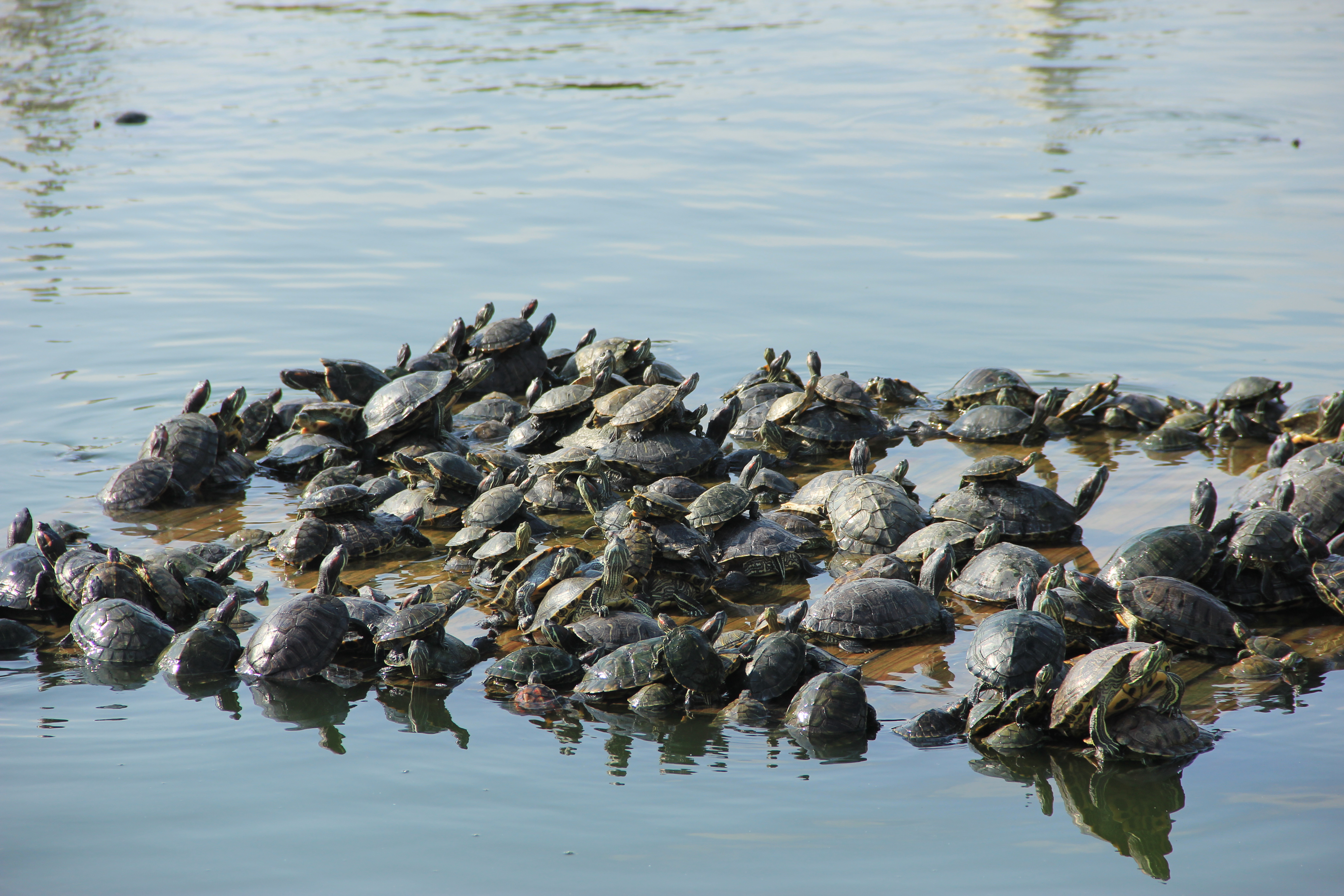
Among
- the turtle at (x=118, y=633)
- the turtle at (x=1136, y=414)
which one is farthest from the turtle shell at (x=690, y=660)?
the turtle at (x=1136, y=414)

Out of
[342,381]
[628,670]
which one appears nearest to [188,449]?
[342,381]

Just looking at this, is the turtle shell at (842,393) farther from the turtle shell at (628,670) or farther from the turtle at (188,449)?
the turtle at (188,449)

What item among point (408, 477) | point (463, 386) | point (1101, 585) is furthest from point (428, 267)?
point (1101, 585)

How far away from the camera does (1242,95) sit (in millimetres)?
22141

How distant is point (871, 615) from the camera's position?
6113 mm

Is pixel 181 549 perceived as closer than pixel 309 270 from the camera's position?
Yes

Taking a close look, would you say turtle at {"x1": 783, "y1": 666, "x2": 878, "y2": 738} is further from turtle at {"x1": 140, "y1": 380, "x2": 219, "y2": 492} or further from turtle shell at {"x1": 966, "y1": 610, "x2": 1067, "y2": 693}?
turtle at {"x1": 140, "y1": 380, "x2": 219, "y2": 492}

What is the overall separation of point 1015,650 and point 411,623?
3.15m

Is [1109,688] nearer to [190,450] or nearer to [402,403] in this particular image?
[402,403]

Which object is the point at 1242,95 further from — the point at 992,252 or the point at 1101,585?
the point at 1101,585

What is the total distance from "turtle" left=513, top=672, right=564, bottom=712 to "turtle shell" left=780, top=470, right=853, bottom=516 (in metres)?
2.92

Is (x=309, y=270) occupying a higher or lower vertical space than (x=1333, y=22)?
lower

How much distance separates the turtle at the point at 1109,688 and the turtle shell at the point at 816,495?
2978 millimetres

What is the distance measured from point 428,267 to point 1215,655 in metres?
11.8
